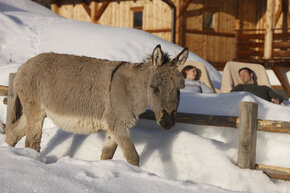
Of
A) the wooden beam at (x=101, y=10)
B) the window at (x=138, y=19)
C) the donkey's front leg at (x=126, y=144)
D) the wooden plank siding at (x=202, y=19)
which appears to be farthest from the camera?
the wooden beam at (x=101, y=10)

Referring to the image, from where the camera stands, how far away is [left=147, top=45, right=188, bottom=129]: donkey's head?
3389 millimetres

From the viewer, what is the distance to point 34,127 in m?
4.12

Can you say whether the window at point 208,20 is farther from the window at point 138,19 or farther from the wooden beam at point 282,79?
the wooden beam at point 282,79

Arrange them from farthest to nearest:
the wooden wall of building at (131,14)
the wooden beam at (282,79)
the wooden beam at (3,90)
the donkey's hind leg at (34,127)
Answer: the wooden wall of building at (131,14)
the wooden beam at (282,79)
the wooden beam at (3,90)
the donkey's hind leg at (34,127)

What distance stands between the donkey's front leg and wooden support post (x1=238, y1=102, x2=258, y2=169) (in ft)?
4.32

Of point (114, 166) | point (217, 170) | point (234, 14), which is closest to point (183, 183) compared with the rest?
point (114, 166)

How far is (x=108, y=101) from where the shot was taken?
3838mm

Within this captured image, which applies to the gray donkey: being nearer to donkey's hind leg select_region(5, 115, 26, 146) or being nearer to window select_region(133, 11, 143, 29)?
donkey's hind leg select_region(5, 115, 26, 146)

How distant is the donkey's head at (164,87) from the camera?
3389 millimetres

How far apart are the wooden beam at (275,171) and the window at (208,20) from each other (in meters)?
14.3

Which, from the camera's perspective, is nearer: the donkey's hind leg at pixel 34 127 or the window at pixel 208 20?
the donkey's hind leg at pixel 34 127

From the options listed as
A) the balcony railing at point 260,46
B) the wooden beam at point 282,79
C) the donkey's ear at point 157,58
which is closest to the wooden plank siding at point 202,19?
the balcony railing at point 260,46

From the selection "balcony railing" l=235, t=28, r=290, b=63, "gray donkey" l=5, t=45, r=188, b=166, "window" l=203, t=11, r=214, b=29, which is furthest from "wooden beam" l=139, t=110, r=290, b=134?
"window" l=203, t=11, r=214, b=29

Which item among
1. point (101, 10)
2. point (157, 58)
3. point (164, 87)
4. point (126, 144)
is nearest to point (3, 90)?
point (126, 144)
